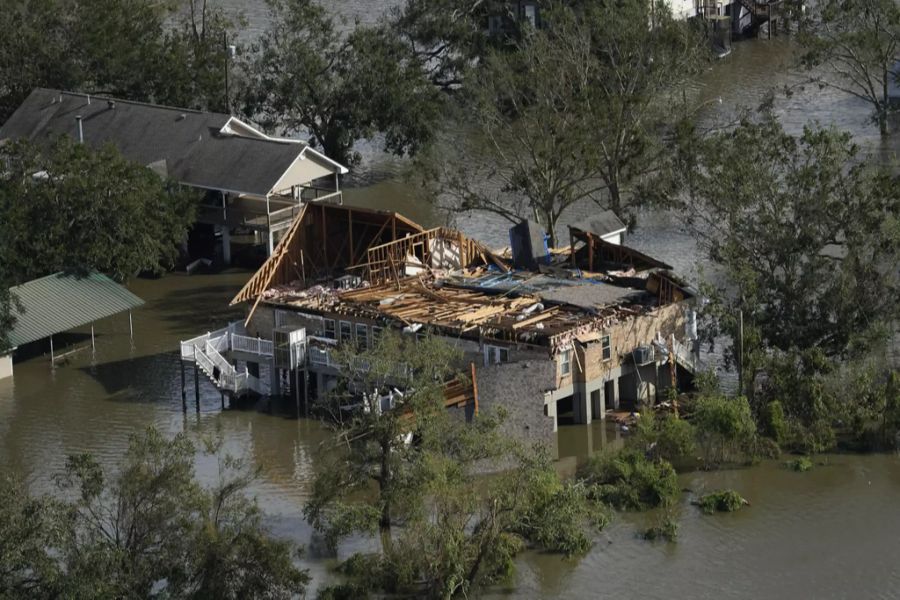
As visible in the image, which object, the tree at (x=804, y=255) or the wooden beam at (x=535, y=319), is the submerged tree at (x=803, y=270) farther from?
the wooden beam at (x=535, y=319)

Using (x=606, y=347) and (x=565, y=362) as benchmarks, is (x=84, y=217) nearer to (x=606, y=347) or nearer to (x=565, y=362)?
(x=565, y=362)

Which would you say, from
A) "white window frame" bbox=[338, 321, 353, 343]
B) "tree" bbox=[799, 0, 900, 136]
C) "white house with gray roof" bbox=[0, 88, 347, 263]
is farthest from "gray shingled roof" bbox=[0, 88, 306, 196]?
"tree" bbox=[799, 0, 900, 136]

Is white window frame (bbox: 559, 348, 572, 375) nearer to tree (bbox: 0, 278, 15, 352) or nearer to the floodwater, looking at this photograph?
the floodwater

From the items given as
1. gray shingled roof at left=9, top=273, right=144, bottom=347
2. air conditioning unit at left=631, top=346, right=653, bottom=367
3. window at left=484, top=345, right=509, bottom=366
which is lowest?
air conditioning unit at left=631, top=346, right=653, bottom=367

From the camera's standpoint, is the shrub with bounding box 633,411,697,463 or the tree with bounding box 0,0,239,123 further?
the tree with bounding box 0,0,239,123

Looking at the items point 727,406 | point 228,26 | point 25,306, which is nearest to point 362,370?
point 727,406

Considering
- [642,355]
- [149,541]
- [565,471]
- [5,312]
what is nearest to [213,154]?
[5,312]

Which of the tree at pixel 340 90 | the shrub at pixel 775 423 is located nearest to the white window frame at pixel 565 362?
the shrub at pixel 775 423
